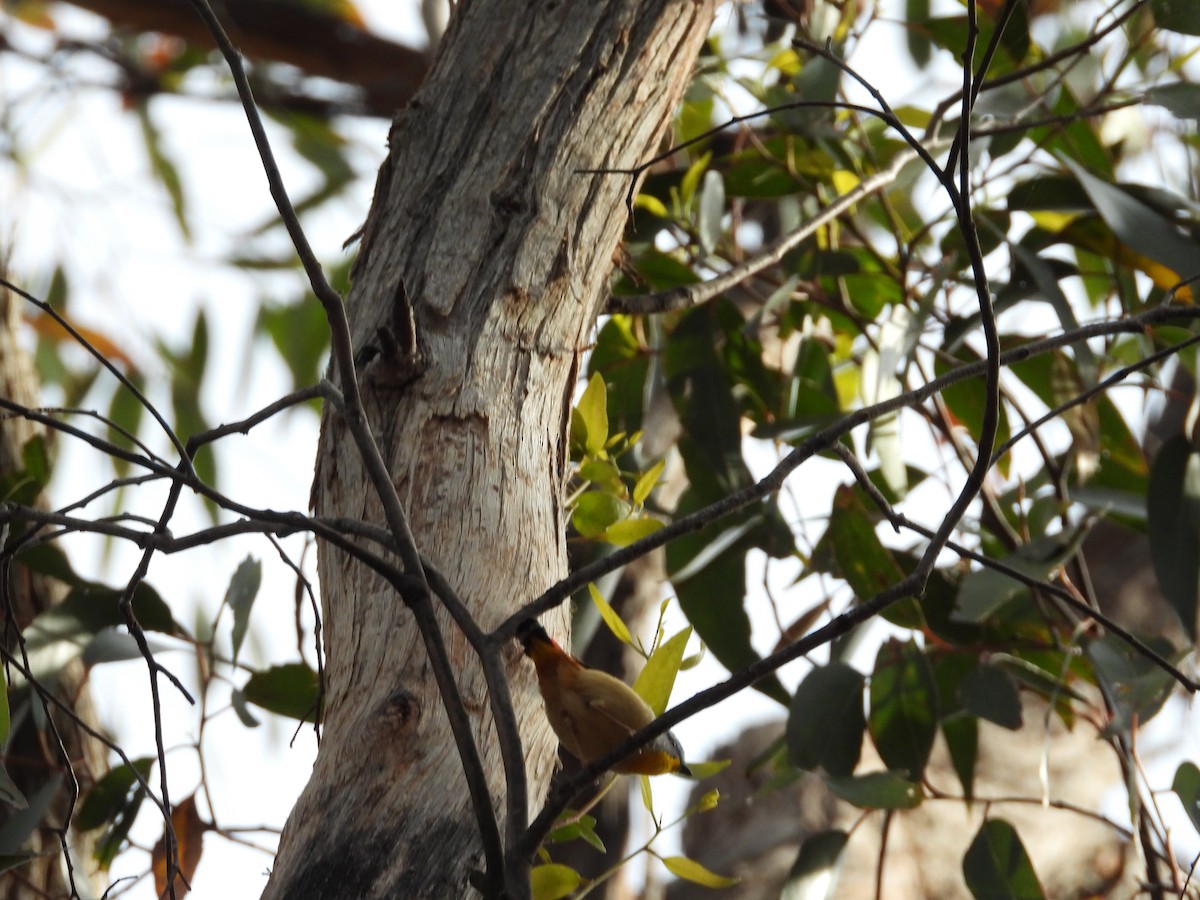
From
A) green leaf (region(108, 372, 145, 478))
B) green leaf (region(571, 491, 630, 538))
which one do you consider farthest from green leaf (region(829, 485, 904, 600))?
green leaf (region(108, 372, 145, 478))

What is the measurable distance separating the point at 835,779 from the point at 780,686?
0.60 ft

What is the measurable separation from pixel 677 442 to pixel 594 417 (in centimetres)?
55

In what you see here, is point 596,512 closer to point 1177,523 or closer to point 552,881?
point 552,881

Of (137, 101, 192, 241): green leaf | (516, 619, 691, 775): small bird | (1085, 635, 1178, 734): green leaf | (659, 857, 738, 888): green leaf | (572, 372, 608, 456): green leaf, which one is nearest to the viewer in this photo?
(516, 619, 691, 775): small bird

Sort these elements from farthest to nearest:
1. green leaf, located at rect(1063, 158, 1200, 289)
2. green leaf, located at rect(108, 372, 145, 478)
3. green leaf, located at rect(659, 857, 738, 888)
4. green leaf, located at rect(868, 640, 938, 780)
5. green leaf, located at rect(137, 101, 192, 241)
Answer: green leaf, located at rect(137, 101, 192, 241) → green leaf, located at rect(108, 372, 145, 478) → green leaf, located at rect(868, 640, 938, 780) → green leaf, located at rect(1063, 158, 1200, 289) → green leaf, located at rect(659, 857, 738, 888)

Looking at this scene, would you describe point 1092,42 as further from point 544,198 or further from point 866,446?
point 544,198

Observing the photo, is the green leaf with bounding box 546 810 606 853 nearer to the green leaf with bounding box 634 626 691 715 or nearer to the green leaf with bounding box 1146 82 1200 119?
the green leaf with bounding box 634 626 691 715

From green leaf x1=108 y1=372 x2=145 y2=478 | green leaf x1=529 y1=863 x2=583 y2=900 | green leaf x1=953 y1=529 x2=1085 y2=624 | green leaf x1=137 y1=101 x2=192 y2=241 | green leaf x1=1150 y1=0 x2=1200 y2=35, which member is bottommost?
green leaf x1=529 y1=863 x2=583 y2=900

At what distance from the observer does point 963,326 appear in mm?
1230

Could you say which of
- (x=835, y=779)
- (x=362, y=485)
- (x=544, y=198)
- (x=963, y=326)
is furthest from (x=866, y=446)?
(x=362, y=485)

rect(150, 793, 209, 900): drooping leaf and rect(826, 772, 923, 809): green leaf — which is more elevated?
rect(150, 793, 209, 900): drooping leaf

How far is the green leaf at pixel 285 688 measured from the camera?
3.57 ft

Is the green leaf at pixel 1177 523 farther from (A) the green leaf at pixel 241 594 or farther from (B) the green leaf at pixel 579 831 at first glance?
(A) the green leaf at pixel 241 594

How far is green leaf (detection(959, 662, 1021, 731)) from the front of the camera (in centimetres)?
Result: 110
